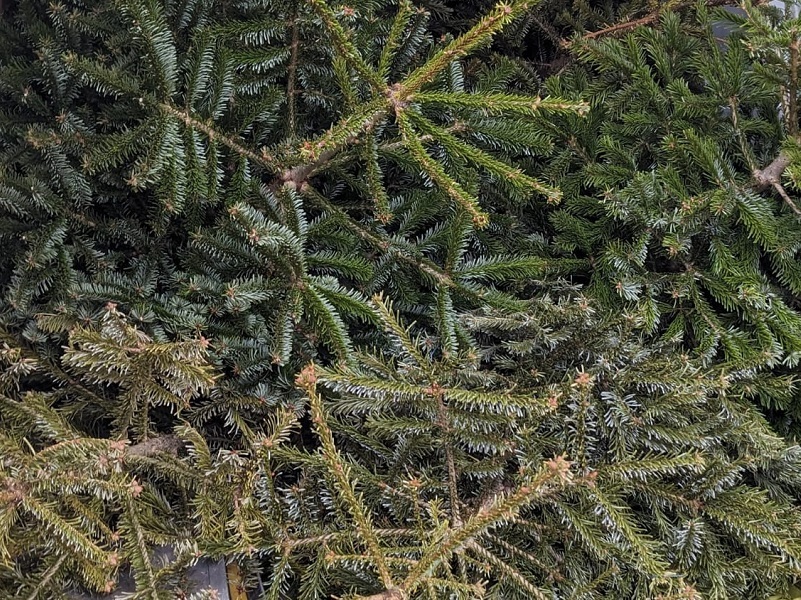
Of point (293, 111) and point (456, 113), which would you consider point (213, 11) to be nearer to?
point (293, 111)

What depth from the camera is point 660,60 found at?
1315mm

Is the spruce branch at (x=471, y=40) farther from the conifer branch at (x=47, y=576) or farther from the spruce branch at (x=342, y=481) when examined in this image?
the conifer branch at (x=47, y=576)

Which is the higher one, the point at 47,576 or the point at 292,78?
the point at 292,78

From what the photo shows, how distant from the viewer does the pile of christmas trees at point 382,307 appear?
101cm

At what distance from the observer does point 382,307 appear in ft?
3.49

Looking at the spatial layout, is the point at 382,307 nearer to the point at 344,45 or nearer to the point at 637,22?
the point at 344,45

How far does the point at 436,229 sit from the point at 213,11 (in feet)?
2.14

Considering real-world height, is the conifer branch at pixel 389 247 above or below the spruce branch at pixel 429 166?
below

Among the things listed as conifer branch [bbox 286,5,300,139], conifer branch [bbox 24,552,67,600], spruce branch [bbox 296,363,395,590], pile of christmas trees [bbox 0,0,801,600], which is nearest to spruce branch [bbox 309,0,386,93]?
pile of christmas trees [bbox 0,0,801,600]

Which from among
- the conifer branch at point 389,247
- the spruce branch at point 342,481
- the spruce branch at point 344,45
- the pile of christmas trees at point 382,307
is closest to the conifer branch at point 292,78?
the pile of christmas trees at point 382,307

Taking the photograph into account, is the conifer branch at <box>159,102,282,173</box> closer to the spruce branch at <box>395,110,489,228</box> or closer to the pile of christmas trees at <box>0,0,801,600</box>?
the pile of christmas trees at <box>0,0,801,600</box>

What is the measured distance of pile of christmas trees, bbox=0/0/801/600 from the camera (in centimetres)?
101

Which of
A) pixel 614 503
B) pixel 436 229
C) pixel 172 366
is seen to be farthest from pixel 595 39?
pixel 172 366


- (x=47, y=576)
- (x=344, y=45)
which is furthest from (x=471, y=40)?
(x=47, y=576)
